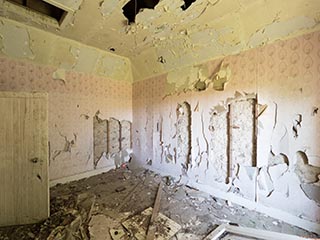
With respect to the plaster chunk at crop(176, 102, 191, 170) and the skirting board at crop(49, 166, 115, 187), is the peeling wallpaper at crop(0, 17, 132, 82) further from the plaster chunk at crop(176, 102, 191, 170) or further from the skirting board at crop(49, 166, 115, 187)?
the skirting board at crop(49, 166, 115, 187)

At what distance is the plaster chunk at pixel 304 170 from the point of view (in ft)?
6.84

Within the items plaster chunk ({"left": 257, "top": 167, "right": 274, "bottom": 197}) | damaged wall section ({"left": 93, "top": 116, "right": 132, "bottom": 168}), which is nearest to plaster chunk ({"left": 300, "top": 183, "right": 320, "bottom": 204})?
plaster chunk ({"left": 257, "top": 167, "right": 274, "bottom": 197})

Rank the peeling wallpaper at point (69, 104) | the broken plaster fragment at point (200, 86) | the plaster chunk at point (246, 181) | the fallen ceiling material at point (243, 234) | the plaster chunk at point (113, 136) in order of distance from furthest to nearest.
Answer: the plaster chunk at point (113, 136), the broken plaster fragment at point (200, 86), the peeling wallpaper at point (69, 104), the plaster chunk at point (246, 181), the fallen ceiling material at point (243, 234)

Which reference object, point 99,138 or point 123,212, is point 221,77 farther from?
point 99,138

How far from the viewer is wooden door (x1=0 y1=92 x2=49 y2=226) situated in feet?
6.90

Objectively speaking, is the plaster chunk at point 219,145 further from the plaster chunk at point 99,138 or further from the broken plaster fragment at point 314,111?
the plaster chunk at point 99,138

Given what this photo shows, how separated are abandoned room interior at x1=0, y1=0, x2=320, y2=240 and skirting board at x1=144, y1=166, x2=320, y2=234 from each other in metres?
0.01

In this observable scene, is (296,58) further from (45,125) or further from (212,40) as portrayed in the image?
(45,125)

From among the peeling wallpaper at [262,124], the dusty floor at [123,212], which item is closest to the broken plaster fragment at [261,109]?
the peeling wallpaper at [262,124]

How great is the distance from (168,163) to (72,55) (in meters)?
2.77

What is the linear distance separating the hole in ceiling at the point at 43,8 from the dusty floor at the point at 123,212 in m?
2.73

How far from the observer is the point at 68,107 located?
3.62 meters

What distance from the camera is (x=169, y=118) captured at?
12.4 ft

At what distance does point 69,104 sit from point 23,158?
5.39ft
